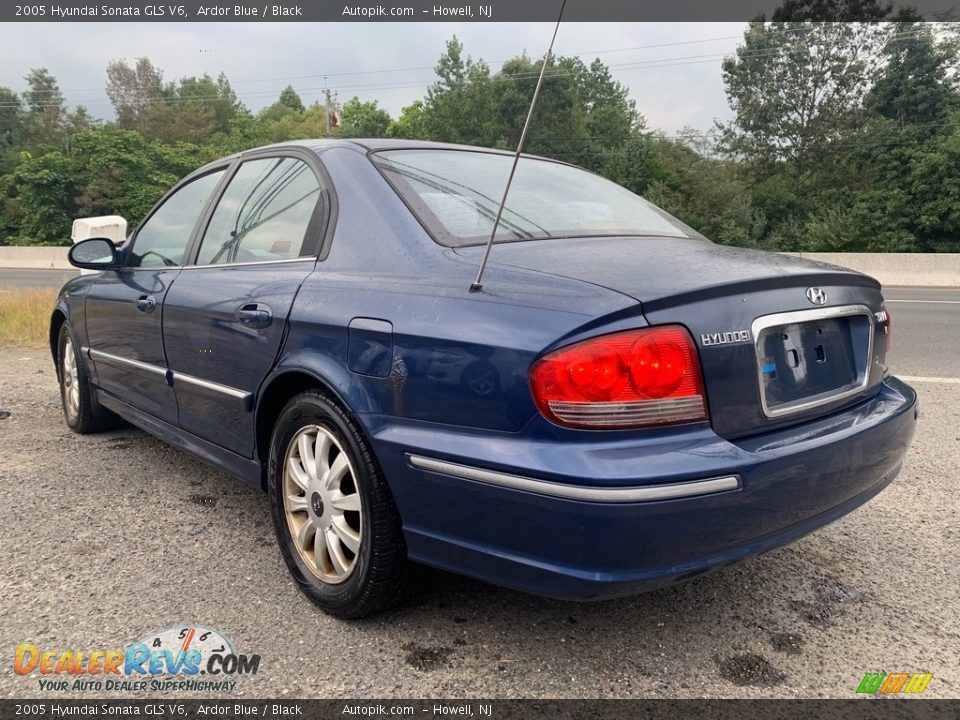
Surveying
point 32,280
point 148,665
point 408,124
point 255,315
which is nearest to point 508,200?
point 255,315

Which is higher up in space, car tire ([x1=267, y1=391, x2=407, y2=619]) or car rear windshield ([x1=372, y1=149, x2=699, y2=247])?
car rear windshield ([x1=372, y1=149, x2=699, y2=247])

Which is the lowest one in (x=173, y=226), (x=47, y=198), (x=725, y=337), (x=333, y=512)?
(x=333, y=512)

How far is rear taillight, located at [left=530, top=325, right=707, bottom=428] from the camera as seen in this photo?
5.90 ft

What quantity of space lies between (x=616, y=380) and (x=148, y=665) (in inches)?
63.3

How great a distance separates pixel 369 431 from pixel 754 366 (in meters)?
1.08

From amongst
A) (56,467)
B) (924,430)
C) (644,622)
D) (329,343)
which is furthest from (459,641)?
(924,430)

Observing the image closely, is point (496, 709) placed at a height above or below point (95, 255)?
below

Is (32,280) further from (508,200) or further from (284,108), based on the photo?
(284,108)

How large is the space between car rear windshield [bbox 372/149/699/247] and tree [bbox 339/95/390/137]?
178 ft

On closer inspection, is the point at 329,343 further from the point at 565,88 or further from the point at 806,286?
the point at 565,88

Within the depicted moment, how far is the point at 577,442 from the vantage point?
5.88 ft

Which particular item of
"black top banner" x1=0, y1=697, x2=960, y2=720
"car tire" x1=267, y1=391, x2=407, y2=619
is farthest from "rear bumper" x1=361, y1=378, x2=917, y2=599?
"black top banner" x1=0, y1=697, x2=960, y2=720

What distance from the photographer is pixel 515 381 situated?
1.84 metres

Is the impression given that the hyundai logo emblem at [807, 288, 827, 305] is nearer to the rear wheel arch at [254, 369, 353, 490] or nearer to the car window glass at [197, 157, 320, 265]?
the rear wheel arch at [254, 369, 353, 490]
